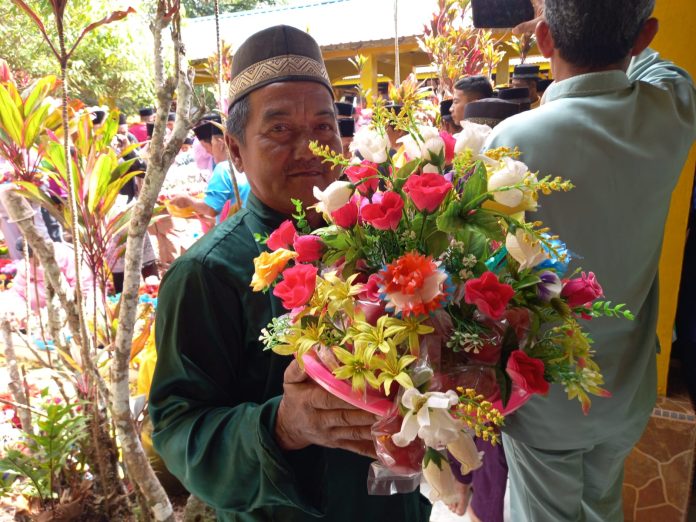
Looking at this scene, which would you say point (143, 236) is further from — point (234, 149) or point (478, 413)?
point (478, 413)

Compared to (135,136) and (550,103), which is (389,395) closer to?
(550,103)

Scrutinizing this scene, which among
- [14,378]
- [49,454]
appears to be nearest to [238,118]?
Result: [49,454]

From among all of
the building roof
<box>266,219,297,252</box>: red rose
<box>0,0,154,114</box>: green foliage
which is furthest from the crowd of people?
<box>0,0,154,114</box>: green foliage

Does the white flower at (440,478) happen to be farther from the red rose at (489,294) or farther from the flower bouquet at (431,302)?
the red rose at (489,294)

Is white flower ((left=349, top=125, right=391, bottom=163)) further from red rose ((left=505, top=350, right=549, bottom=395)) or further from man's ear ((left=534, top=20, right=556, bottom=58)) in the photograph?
man's ear ((left=534, top=20, right=556, bottom=58))

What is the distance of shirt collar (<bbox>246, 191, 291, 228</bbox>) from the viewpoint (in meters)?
1.24

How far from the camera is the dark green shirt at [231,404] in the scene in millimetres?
961

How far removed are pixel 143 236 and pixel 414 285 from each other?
1.26 metres

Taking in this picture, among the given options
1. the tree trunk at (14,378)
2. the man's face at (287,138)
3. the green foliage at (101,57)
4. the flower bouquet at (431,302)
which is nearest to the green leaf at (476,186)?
the flower bouquet at (431,302)

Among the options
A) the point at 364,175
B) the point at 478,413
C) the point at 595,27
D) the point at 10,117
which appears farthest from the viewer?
the point at 10,117

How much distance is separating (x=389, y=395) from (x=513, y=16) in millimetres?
1879

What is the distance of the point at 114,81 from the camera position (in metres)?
12.3

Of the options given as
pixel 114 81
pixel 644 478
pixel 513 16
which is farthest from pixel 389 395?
pixel 114 81

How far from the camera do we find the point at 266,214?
1.24m
